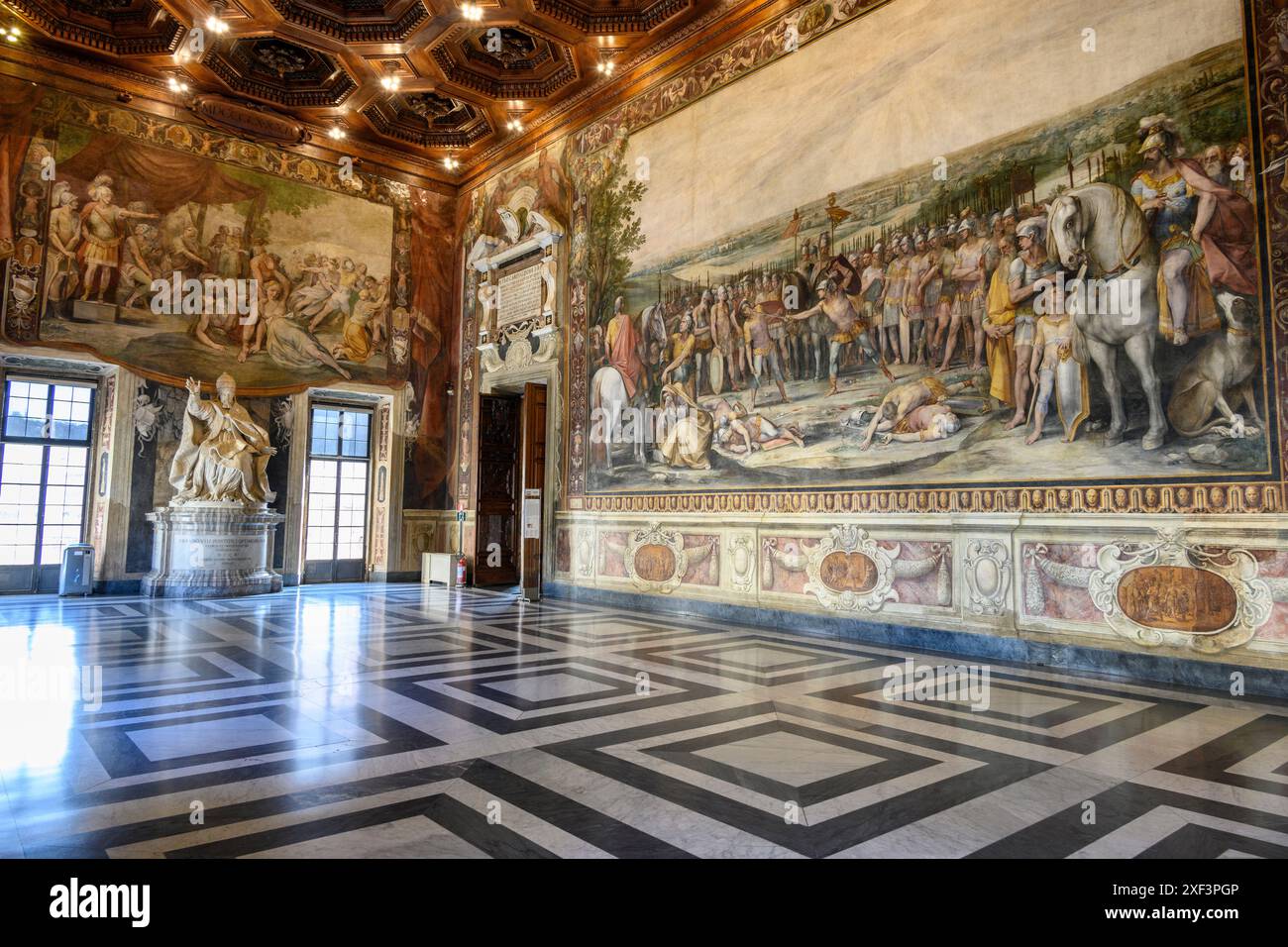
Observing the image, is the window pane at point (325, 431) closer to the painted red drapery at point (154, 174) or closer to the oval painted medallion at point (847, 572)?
the painted red drapery at point (154, 174)

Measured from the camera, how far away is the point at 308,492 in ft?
47.2

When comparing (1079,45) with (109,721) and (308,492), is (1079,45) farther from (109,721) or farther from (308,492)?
(308,492)

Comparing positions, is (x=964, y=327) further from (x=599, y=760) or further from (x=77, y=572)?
(x=77, y=572)

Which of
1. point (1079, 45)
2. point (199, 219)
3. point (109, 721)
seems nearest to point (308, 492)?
point (199, 219)

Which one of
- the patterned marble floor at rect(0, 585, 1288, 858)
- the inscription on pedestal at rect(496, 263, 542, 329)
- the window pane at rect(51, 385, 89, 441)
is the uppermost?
the inscription on pedestal at rect(496, 263, 542, 329)

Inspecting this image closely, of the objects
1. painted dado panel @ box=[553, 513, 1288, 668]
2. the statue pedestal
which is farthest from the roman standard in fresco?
the statue pedestal

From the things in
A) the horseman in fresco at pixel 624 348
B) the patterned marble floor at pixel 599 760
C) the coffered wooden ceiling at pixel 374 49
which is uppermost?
the coffered wooden ceiling at pixel 374 49

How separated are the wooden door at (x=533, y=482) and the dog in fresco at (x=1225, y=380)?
794 cm

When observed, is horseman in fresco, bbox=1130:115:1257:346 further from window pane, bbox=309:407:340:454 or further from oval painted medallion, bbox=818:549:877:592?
window pane, bbox=309:407:340:454

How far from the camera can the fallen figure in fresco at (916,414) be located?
24.2 feet

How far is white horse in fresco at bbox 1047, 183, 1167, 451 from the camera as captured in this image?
20.0ft

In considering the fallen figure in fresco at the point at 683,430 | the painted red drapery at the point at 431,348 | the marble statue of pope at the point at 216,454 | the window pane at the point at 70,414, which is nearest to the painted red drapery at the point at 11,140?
the window pane at the point at 70,414

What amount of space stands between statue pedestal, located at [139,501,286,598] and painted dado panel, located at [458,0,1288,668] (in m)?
5.32

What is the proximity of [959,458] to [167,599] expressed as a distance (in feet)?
35.6
